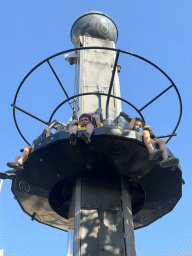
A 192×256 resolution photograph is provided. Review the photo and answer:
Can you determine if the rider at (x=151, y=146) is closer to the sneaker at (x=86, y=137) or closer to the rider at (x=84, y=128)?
the rider at (x=84, y=128)

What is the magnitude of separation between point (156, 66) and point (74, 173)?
14.2 feet

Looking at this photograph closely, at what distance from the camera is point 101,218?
30.1 feet

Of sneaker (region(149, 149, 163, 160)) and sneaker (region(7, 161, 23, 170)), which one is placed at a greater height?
sneaker (region(7, 161, 23, 170))

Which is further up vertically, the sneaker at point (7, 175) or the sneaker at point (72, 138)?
the sneaker at point (72, 138)

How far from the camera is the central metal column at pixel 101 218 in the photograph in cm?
857

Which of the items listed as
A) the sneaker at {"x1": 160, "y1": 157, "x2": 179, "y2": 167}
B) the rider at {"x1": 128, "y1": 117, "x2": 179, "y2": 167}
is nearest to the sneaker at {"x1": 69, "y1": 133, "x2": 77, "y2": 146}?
the rider at {"x1": 128, "y1": 117, "x2": 179, "y2": 167}

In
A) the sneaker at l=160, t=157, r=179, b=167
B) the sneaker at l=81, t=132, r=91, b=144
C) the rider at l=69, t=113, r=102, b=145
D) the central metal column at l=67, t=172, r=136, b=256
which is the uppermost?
the rider at l=69, t=113, r=102, b=145

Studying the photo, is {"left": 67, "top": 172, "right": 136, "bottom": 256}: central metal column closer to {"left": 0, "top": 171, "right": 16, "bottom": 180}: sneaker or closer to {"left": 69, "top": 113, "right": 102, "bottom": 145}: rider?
{"left": 69, "top": 113, "right": 102, "bottom": 145}: rider

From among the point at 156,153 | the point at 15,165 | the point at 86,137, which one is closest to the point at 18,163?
the point at 15,165

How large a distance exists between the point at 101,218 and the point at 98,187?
104 centimetres

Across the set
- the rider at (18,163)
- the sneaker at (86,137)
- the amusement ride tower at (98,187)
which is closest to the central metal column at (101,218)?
the amusement ride tower at (98,187)

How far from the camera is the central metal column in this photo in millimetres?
8570

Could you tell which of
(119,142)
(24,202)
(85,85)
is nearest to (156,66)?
(119,142)

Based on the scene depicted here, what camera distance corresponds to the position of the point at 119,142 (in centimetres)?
923
